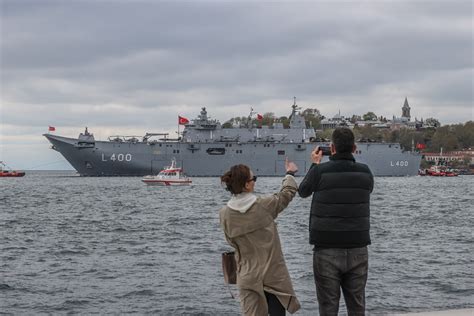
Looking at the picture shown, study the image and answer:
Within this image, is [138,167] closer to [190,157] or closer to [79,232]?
[190,157]

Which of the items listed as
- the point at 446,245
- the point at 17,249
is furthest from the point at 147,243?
the point at 446,245

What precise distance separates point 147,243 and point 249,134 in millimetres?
75931

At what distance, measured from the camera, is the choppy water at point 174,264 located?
42.2 ft

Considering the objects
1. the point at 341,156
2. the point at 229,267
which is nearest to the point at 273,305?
the point at 229,267

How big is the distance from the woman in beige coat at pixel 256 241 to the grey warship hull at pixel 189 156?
8393cm

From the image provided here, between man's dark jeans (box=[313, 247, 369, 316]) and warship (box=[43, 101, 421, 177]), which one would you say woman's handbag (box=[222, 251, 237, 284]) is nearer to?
man's dark jeans (box=[313, 247, 369, 316])

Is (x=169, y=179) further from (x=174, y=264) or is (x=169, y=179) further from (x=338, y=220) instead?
(x=338, y=220)

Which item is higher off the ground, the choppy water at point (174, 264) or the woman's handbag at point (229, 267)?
the woman's handbag at point (229, 267)

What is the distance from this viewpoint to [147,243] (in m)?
22.0

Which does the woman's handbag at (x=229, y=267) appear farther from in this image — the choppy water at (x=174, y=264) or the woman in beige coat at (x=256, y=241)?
the choppy water at (x=174, y=264)

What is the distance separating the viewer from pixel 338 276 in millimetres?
5910

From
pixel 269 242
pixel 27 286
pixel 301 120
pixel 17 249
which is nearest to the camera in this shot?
pixel 269 242

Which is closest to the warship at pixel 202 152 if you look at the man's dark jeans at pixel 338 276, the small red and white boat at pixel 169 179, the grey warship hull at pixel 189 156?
the grey warship hull at pixel 189 156

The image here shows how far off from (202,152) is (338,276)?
285 feet
